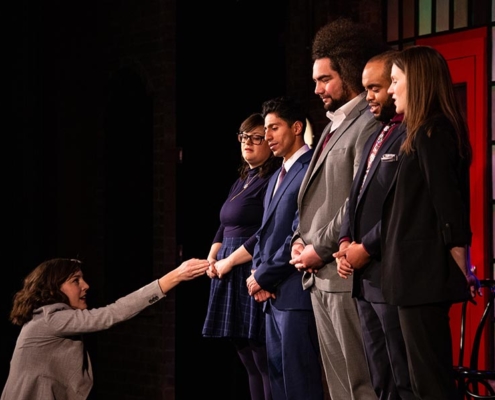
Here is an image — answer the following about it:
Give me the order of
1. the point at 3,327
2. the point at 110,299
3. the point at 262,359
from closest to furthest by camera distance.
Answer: the point at 262,359 → the point at 3,327 → the point at 110,299

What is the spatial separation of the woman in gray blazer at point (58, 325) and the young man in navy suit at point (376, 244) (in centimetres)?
117

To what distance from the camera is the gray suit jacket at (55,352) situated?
403 centimetres

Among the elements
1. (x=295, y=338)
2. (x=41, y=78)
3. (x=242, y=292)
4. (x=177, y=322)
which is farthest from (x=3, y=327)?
(x=295, y=338)

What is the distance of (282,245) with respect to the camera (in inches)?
156

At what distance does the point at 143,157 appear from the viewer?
660 cm

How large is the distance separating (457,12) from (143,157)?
248 centimetres

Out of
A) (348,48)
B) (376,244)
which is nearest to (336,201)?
(376,244)

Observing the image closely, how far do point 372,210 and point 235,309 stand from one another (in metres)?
1.43

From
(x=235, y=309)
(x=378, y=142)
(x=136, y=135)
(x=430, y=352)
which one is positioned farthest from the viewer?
(x=136, y=135)

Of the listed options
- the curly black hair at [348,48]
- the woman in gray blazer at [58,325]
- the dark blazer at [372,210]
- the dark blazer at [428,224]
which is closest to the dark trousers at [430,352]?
the dark blazer at [428,224]

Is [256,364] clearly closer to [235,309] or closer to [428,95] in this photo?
[235,309]

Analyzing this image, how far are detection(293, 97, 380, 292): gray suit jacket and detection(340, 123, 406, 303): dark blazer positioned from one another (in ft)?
0.58

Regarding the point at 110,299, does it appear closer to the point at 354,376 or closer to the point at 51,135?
the point at 51,135

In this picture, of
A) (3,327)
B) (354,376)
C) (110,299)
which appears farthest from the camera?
(110,299)
